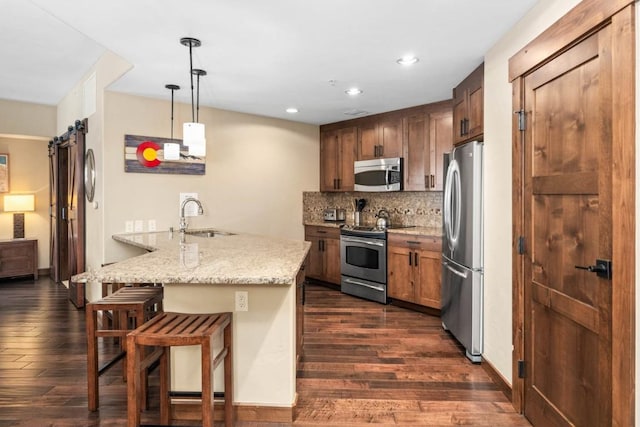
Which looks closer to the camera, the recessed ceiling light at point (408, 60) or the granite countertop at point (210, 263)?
the granite countertop at point (210, 263)

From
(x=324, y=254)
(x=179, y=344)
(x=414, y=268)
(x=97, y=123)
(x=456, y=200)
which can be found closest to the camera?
(x=179, y=344)

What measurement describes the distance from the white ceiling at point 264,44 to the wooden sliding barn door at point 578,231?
68cm

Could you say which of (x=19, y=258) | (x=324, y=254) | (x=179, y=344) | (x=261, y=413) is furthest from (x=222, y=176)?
(x=19, y=258)

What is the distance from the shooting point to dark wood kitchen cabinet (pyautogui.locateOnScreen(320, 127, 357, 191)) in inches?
217

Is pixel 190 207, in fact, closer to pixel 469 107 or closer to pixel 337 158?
pixel 337 158

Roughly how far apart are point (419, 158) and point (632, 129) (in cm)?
324

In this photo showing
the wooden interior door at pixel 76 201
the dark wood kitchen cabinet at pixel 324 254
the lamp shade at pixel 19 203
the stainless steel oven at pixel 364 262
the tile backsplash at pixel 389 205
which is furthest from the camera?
the lamp shade at pixel 19 203

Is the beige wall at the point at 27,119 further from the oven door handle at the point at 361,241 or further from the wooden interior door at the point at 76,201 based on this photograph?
the oven door handle at the point at 361,241

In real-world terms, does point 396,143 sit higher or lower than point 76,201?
higher

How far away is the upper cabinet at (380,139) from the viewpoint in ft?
16.2

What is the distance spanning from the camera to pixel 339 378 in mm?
2797

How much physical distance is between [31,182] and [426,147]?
5963mm

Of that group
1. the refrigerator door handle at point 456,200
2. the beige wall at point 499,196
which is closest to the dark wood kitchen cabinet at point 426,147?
the refrigerator door handle at point 456,200

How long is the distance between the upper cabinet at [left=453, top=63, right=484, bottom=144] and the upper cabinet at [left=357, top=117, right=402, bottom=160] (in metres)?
1.21
